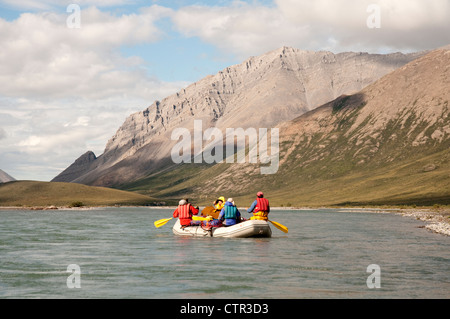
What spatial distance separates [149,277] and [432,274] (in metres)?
16.3

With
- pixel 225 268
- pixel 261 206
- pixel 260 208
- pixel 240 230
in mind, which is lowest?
pixel 225 268

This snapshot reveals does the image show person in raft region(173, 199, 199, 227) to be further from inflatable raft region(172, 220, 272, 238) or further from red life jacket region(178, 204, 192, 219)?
inflatable raft region(172, 220, 272, 238)

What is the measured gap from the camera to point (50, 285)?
3083 centimetres

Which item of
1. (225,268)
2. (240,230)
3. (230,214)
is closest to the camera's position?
(225,268)

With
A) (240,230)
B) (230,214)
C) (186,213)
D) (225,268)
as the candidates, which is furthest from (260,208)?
(225,268)

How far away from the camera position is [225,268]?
37375 millimetres

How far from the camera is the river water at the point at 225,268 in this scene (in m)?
28.8

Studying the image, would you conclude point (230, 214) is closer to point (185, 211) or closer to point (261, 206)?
point (261, 206)

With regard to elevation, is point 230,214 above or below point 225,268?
above

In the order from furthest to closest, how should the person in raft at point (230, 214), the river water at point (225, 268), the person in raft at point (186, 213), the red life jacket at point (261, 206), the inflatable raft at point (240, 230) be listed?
the person in raft at point (186, 213)
the person in raft at point (230, 214)
the red life jacket at point (261, 206)
the inflatable raft at point (240, 230)
the river water at point (225, 268)

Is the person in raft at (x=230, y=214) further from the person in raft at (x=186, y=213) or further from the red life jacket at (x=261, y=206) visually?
the person in raft at (x=186, y=213)

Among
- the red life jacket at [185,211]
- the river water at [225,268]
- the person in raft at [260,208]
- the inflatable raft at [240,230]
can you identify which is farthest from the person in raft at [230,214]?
the red life jacket at [185,211]

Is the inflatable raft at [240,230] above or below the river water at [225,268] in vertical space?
above
